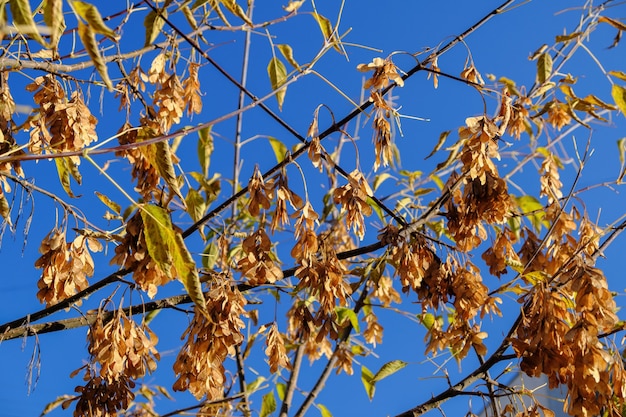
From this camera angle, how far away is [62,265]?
4.31 ft

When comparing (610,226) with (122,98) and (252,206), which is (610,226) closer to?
(252,206)

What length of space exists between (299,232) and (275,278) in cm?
10

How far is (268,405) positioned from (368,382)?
34cm

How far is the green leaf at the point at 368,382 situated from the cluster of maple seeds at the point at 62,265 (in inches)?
44.6

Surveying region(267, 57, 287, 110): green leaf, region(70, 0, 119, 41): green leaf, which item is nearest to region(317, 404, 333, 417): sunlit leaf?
region(267, 57, 287, 110): green leaf

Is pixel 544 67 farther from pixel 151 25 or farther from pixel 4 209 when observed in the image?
pixel 4 209

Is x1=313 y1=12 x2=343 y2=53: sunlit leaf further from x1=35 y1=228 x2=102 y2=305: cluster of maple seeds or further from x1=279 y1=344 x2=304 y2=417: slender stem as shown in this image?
x1=279 y1=344 x2=304 y2=417: slender stem

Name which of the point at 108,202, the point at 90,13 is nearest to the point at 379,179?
the point at 108,202

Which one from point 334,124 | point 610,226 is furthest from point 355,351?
point 334,124

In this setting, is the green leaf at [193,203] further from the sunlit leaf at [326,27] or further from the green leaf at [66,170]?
the sunlit leaf at [326,27]

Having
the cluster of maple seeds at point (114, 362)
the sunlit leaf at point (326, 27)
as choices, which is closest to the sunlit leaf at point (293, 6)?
the sunlit leaf at point (326, 27)

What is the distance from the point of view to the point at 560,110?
182 centimetres

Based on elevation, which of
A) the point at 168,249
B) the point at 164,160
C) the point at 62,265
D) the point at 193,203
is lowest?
the point at 168,249

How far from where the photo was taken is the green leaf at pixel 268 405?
2105 millimetres
